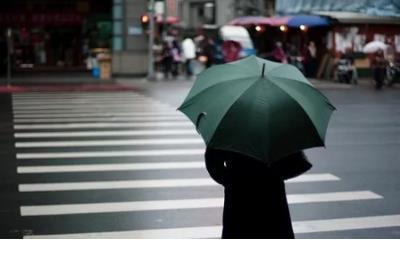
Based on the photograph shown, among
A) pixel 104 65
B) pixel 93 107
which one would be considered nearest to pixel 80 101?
pixel 93 107

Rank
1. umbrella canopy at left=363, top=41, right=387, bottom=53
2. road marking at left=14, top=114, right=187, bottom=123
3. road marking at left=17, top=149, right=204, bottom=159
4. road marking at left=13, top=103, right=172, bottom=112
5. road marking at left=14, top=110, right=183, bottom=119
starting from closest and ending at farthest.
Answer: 1. umbrella canopy at left=363, top=41, right=387, bottom=53
2. road marking at left=17, top=149, right=204, bottom=159
3. road marking at left=14, top=114, right=187, bottom=123
4. road marking at left=14, top=110, right=183, bottom=119
5. road marking at left=13, top=103, right=172, bottom=112

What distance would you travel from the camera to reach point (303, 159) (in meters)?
3.35

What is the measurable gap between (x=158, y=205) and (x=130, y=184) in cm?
108

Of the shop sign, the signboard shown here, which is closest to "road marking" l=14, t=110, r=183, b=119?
the signboard

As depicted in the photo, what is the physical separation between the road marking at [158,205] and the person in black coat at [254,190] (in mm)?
3338

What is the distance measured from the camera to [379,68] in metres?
5.21

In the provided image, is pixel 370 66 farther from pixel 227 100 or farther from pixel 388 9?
pixel 227 100

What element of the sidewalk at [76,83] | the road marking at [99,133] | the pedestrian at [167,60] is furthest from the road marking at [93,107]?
the pedestrian at [167,60]

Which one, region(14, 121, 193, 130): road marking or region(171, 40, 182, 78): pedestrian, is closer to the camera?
region(14, 121, 193, 130): road marking

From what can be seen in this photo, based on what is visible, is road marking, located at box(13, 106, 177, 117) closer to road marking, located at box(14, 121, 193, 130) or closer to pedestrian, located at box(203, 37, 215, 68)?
road marking, located at box(14, 121, 193, 130)

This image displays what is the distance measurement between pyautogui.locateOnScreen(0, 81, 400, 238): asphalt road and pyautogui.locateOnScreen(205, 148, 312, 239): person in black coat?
2175 mm

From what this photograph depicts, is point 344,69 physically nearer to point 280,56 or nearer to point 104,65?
point 280,56

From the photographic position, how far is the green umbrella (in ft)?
10.6
